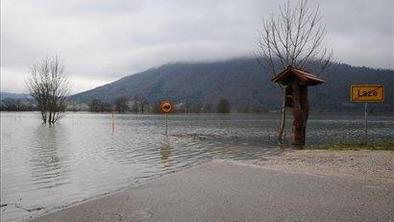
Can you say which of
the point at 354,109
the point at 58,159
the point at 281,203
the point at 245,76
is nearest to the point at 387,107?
the point at 58,159

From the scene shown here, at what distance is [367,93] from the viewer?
64.3ft

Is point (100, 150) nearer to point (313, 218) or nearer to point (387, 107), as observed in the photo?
point (313, 218)

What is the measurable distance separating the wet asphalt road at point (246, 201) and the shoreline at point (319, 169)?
95mm

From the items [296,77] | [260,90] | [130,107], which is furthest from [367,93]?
[130,107]

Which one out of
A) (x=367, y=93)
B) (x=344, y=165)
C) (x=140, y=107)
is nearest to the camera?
(x=344, y=165)

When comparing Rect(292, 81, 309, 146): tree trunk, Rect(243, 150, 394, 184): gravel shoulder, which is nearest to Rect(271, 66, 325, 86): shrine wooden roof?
Rect(292, 81, 309, 146): tree trunk

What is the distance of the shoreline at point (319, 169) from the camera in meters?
8.91

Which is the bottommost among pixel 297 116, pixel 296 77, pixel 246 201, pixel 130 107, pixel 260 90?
pixel 246 201

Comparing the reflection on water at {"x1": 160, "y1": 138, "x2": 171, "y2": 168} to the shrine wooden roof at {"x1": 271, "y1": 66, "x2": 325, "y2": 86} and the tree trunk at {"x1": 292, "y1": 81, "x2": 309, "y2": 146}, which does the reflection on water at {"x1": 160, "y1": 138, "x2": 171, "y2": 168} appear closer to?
the tree trunk at {"x1": 292, "y1": 81, "x2": 309, "y2": 146}

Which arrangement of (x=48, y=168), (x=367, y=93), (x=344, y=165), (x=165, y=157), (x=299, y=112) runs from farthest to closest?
(x=299, y=112) < (x=367, y=93) < (x=165, y=157) < (x=48, y=168) < (x=344, y=165)

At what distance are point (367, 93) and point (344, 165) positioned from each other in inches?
339

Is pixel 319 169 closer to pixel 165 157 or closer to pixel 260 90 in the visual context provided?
pixel 165 157

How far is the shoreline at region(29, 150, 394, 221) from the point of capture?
8.91 m

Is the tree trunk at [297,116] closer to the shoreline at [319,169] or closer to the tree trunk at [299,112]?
the tree trunk at [299,112]
